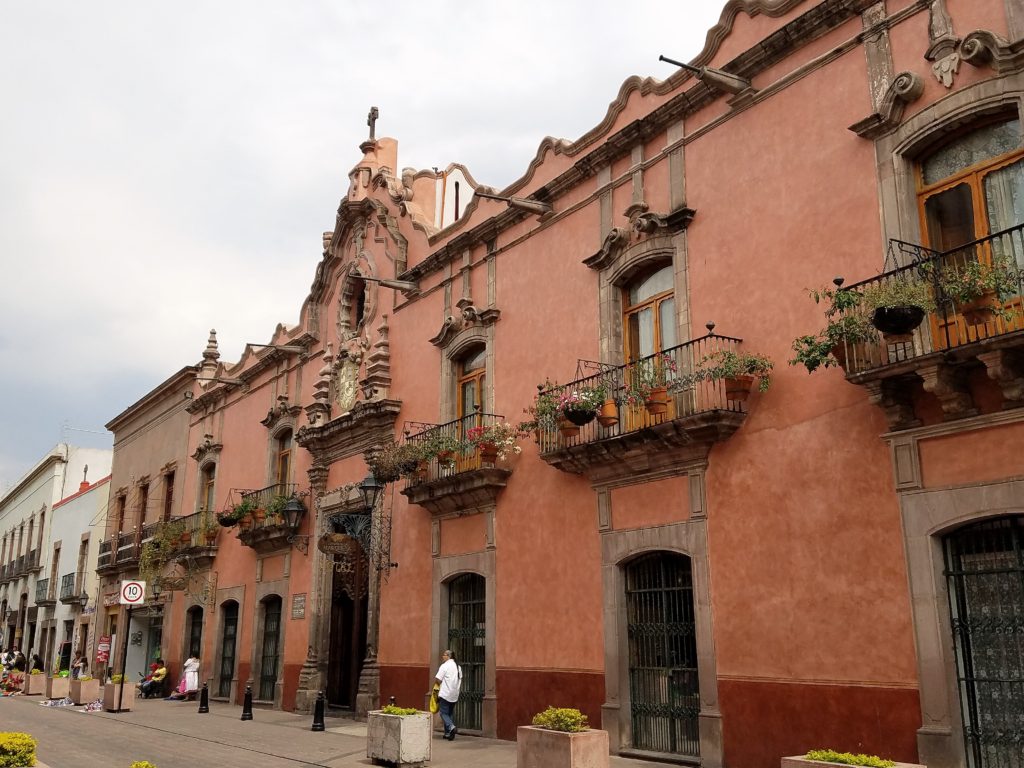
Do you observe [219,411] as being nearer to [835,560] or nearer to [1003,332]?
[835,560]

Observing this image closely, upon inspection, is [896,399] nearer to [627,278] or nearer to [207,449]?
[627,278]

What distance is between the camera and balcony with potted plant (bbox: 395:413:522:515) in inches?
574

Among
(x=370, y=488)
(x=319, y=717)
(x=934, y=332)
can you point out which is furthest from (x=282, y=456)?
(x=934, y=332)

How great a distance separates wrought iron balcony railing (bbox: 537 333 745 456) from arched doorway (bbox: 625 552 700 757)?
1.72 meters

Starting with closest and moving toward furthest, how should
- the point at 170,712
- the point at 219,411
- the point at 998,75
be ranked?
the point at 998,75 → the point at 170,712 → the point at 219,411

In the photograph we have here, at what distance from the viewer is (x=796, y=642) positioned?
32.8ft

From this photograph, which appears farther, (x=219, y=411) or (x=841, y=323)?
(x=219, y=411)

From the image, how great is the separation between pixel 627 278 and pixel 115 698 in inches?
571

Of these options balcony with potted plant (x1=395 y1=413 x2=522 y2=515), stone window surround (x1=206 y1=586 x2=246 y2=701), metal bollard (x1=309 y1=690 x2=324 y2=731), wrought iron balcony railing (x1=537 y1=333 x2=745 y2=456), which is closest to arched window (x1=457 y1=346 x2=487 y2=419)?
balcony with potted plant (x1=395 y1=413 x2=522 y2=515)

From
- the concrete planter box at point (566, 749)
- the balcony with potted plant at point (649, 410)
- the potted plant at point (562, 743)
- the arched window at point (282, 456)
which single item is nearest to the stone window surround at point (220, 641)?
the arched window at point (282, 456)

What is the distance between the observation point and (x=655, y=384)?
39.0ft

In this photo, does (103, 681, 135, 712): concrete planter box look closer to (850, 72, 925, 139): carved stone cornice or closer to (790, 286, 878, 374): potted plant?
(790, 286, 878, 374): potted plant

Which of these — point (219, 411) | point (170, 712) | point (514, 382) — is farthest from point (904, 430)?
point (219, 411)

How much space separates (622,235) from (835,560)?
17.6ft
